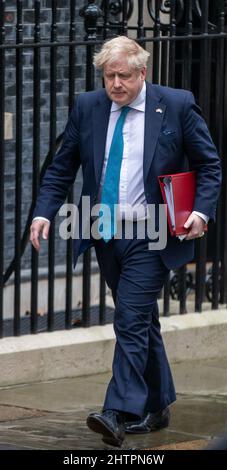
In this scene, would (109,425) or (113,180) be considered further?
(113,180)

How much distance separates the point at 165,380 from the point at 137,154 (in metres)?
1.21

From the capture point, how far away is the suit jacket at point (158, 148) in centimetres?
668

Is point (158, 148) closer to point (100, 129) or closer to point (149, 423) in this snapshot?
point (100, 129)

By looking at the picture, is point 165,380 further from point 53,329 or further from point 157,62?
point 157,62

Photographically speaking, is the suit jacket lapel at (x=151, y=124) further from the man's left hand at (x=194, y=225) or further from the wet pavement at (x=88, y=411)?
the wet pavement at (x=88, y=411)

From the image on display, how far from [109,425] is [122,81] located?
1.63 m

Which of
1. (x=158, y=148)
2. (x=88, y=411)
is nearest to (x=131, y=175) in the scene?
(x=158, y=148)

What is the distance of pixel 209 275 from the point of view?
9.49 m

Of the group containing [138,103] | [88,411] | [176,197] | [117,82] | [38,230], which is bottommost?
[88,411]

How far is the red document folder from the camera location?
261 inches

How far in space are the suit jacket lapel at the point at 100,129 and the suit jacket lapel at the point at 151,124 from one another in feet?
0.66

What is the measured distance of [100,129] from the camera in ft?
22.1

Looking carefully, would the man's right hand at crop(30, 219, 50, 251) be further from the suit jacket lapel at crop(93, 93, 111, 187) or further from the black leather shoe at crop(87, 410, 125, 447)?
the black leather shoe at crop(87, 410, 125, 447)

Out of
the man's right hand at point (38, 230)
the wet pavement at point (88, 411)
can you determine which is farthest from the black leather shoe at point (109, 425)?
the man's right hand at point (38, 230)
